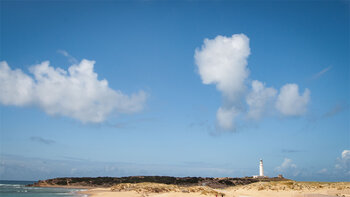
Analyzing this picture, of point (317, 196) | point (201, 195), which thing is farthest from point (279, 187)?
point (201, 195)

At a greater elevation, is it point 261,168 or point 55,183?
point 261,168

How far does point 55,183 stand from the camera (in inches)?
4459

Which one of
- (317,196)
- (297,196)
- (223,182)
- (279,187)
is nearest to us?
(317,196)

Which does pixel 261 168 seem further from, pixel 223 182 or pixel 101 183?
pixel 101 183

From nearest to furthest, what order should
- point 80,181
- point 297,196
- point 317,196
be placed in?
point 317,196 → point 297,196 → point 80,181

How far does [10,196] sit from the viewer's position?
58.4m

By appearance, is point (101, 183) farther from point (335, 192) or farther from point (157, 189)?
point (335, 192)

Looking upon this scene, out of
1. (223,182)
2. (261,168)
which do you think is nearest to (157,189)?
(223,182)

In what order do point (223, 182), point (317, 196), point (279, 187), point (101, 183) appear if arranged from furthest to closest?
1. point (101, 183)
2. point (223, 182)
3. point (279, 187)
4. point (317, 196)

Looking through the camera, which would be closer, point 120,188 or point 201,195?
point 201,195

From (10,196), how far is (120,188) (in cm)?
2625

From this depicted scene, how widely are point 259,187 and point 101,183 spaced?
→ 70967 millimetres

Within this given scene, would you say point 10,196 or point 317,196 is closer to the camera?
point 317,196

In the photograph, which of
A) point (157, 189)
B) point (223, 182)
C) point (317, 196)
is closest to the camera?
point (317, 196)
